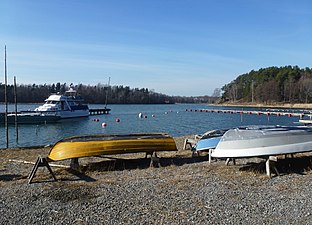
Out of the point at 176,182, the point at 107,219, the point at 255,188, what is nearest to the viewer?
the point at 107,219

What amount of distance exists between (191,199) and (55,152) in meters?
4.92

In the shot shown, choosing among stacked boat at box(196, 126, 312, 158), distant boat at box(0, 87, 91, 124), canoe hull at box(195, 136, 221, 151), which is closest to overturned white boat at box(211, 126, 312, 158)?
stacked boat at box(196, 126, 312, 158)

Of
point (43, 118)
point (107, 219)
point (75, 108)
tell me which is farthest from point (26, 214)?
point (75, 108)

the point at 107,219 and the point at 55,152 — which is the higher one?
the point at 55,152

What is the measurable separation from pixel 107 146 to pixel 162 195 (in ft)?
11.4

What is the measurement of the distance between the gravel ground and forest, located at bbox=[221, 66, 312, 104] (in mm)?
115164

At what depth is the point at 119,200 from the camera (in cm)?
681

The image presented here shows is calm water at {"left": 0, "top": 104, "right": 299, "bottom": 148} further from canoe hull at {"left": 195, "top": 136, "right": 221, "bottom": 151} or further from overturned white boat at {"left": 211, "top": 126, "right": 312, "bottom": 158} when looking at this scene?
overturned white boat at {"left": 211, "top": 126, "right": 312, "bottom": 158}

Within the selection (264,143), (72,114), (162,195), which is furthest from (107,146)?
(72,114)

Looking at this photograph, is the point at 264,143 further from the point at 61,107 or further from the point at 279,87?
the point at 279,87

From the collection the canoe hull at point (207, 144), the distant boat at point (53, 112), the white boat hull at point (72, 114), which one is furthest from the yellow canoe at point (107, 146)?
the white boat hull at point (72, 114)

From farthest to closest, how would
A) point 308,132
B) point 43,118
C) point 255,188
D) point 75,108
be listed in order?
1. point 75,108
2. point 43,118
3. point 308,132
4. point 255,188

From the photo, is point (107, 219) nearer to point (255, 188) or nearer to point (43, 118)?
point (255, 188)

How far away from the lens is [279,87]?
12250 centimetres
